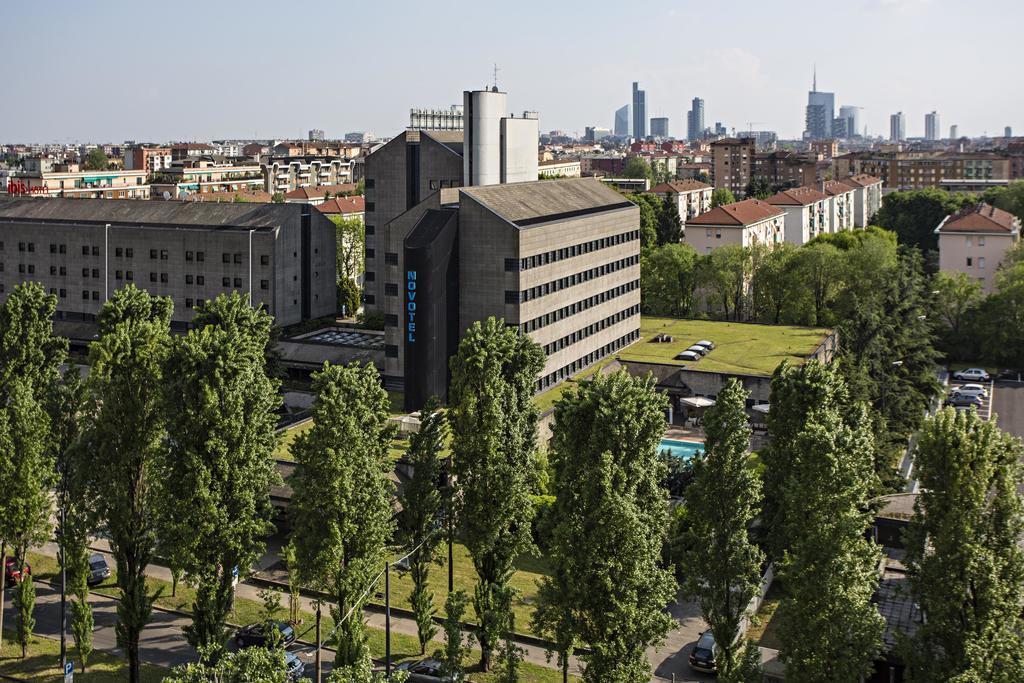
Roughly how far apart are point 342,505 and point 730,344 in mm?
58708

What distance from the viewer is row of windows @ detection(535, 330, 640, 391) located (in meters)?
77.5

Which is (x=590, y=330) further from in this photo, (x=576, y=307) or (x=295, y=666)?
(x=295, y=666)

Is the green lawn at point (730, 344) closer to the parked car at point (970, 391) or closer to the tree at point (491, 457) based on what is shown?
the parked car at point (970, 391)

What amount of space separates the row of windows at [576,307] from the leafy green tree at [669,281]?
17382mm

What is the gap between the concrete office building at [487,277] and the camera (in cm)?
7150

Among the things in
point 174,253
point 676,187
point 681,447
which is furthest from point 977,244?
point 174,253

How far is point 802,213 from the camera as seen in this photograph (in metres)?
153

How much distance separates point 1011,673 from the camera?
105 ft

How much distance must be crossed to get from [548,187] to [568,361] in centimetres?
1458

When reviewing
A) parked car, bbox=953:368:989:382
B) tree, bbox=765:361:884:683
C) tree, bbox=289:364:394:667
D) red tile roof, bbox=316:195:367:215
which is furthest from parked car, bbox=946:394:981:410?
red tile roof, bbox=316:195:367:215

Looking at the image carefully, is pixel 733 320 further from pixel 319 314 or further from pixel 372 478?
pixel 372 478

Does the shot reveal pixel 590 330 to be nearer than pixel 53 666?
No

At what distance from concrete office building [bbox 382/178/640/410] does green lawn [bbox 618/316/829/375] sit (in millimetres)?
8187

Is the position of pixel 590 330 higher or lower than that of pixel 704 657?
higher
